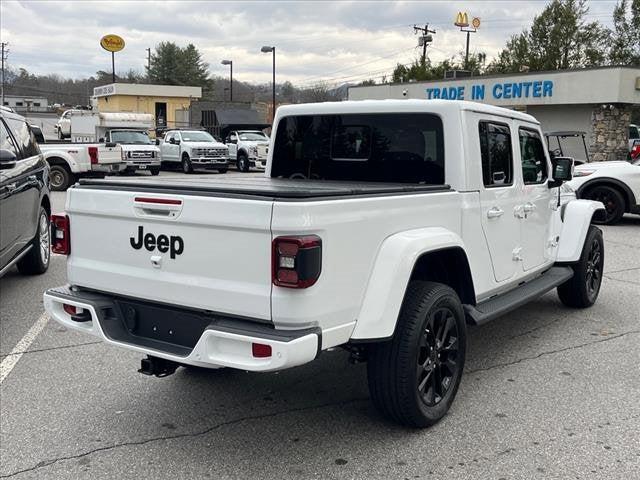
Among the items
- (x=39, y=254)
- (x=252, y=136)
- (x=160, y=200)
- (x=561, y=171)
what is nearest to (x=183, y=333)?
(x=160, y=200)

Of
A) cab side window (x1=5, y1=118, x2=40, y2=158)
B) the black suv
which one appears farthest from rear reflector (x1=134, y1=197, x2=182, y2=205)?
cab side window (x1=5, y1=118, x2=40, y2=158)

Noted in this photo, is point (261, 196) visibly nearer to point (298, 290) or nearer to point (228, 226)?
point (228, 226)

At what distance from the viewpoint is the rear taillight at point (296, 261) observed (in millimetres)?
2928

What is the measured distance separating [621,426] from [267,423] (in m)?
2.09

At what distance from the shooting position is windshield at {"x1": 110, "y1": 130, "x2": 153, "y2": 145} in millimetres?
22016

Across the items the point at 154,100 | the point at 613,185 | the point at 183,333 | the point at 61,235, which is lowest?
the point at 183,333

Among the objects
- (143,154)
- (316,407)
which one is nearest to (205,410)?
(316,407)

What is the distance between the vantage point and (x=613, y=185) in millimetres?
12273

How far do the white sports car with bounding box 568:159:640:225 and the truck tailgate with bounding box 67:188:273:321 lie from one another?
34.0 feet

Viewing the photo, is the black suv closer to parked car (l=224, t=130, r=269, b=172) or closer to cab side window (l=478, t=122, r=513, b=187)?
cab side window (l=478, t=122, r=513, b=187)

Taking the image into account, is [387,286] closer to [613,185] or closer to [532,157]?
[532,157]

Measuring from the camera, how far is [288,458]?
346 cm

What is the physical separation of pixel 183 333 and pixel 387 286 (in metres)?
1.08

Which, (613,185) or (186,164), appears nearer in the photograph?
(613,185)
